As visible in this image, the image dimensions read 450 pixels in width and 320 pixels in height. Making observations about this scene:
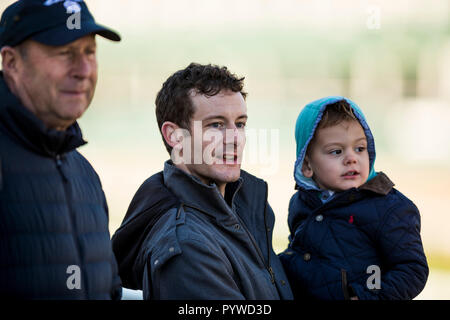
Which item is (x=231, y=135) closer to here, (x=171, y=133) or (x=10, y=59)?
(x=171, y=133)

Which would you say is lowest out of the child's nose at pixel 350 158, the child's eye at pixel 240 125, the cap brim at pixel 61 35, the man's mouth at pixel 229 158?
the child's nose at pixel 350 158

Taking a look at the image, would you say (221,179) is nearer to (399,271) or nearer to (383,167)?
(399,271)

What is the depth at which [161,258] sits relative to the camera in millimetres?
2371

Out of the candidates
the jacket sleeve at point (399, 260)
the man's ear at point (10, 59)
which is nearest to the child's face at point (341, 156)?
the jacket sleeve at point (399, 260)

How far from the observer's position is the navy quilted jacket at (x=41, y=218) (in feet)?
6.13

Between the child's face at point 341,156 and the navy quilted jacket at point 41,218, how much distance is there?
4.10 feet

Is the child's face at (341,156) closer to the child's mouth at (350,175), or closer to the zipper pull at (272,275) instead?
the child's mouth at (350,175)

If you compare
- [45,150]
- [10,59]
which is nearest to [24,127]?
[45,150]

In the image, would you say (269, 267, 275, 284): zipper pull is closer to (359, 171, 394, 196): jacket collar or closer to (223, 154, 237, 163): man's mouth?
(223, 154, 237, 163): man's mouth

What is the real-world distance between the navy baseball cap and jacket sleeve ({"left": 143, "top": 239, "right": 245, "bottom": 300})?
820mm

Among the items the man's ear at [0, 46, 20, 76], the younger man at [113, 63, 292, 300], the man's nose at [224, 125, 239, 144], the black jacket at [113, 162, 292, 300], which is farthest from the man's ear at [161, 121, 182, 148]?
the man's ear at [0, 46, 20, 76]

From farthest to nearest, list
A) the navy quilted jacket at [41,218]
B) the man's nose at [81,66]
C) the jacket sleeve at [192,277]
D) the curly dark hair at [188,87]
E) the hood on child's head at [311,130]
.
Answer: the hood on child's head at [311,130] < the curly dark hair at [188,87] < the jacket sleeve at [192,277] < the man's nose at [81,66] < the navy quilted jacket at [41,218]

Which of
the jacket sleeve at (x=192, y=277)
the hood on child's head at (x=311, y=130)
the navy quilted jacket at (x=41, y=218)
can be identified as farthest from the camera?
the hood on child's head at (x=311, y=130)
